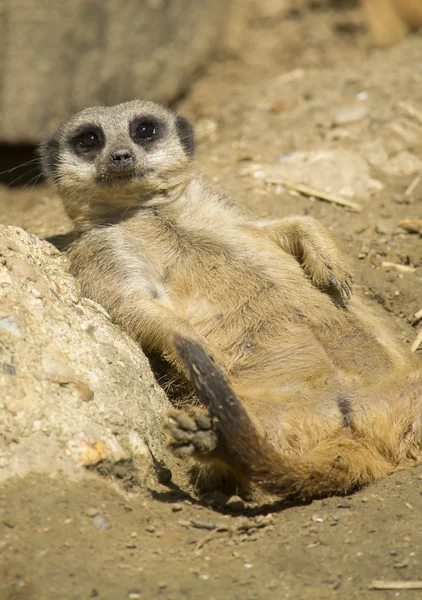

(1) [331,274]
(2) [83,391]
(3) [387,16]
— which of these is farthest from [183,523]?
(3) [387,16]

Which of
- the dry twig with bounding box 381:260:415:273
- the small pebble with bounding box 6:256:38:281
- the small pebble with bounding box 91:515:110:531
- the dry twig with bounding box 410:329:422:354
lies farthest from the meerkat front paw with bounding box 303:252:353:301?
the small pebble with bounding box 91:515:110:531

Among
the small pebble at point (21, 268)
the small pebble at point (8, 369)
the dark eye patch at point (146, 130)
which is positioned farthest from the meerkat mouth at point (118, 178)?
the small pebble at point (8, 369)

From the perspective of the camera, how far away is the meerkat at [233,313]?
267 centimetres

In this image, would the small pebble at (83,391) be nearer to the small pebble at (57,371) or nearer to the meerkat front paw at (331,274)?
the small pebble at (57,371)

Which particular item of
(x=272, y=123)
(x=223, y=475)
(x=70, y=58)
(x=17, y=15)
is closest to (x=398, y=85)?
(x=272, y=123)

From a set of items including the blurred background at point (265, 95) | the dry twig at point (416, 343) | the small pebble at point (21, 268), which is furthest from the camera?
the blurred background at point (265, 95)

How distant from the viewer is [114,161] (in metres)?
3.53

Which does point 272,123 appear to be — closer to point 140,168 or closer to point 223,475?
point 140,168

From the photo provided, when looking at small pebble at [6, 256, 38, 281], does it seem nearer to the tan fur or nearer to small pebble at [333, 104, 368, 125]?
small pebble at [333, 104, 368, 125]

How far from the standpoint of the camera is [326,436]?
9.47 feet

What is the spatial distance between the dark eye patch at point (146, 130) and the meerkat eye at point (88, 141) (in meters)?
0.17

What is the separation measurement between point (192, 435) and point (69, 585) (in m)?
0.65

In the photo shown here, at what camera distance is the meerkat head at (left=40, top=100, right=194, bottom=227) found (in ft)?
11.9

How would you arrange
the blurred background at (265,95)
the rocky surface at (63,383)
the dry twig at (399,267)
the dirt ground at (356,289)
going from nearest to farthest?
the dirt ground at (356,289) → the rocky surface at (63,383) → the dry twig at (399,267) → the blurred background at (265,95)
